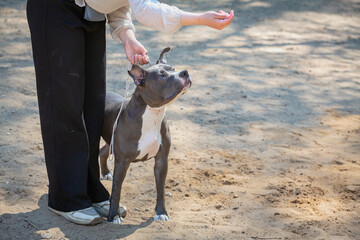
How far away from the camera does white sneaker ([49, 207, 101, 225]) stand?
12.8 ft

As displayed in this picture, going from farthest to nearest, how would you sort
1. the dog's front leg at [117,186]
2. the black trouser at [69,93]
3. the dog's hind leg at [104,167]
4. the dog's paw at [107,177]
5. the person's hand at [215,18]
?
the dog's paw at [107,177] < the dog's hind leg at [104,167] < the dog's front leg at [117,186] < the black trouser at [69,93] < the person's hand at [215,18]

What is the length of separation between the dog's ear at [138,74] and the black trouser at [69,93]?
13.6 inches

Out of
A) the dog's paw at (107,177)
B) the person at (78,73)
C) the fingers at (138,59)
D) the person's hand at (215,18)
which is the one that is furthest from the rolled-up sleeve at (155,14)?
the dog's paw at (107,177)

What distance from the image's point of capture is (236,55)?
857cm

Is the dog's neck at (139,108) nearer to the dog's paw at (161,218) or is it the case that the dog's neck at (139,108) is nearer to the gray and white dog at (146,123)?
the gray and white dog at (146,123)

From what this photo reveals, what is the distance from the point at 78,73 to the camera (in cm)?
368

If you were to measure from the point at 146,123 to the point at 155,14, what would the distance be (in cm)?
88

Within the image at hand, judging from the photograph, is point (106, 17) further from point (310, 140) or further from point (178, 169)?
point (310, 140)

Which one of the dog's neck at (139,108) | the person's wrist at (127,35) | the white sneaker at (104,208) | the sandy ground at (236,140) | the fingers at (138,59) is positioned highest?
the person's wrist at (127,35)

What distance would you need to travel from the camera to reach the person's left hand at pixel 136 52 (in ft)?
12.2

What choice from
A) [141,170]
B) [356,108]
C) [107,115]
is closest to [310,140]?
[356,108]

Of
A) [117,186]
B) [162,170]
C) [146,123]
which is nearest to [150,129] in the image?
[146,123]

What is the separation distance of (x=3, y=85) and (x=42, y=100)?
3360mm

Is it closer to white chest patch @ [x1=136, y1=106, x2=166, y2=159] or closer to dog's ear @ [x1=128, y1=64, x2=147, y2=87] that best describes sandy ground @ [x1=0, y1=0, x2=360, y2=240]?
white chest patch @ [x1=136, y1=106, x2=166, y2=159]
